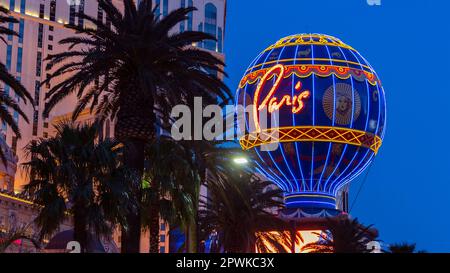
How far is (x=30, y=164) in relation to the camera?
36625mm

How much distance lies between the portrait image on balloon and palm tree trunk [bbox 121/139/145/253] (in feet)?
89.2

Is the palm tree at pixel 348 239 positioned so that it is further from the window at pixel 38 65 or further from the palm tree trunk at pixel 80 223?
the window at pixel 38 65

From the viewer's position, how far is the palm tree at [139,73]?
37.2 m

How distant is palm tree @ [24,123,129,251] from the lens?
36.1 meters

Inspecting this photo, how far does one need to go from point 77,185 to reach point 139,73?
15.8 ft

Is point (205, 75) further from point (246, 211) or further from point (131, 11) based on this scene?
point (246, 211)

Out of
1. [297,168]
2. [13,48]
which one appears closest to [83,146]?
[297,168]

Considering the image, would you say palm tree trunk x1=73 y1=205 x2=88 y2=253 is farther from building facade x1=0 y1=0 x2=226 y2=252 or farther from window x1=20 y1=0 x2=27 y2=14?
window x1=20 y1=0 x2=27 y2=14

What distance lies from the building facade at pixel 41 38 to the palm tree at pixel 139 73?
102655mm

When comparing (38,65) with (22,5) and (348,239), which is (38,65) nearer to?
(22,5)

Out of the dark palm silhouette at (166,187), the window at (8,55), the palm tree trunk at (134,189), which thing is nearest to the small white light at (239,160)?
the dark palm silhouette at (166,187)
